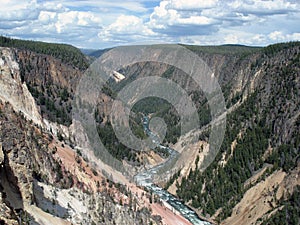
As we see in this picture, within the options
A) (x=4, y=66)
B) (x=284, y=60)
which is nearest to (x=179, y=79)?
(x=284, y=60)

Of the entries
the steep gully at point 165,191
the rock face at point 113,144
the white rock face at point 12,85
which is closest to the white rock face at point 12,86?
the white rock face at point 12,85

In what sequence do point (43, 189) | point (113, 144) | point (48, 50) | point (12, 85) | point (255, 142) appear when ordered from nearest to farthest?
point (43, 189)
point (12, 85)
point (255, 142)
point (113, 144)
point (48, 50)

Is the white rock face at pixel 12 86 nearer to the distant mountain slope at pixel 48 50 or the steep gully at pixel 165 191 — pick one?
the steep gully at pixel 165 191

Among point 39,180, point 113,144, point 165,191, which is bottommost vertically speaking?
point 165,191

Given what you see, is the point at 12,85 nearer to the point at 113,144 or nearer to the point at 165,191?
the point at 165,191

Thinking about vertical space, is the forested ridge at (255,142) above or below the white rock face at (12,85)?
below

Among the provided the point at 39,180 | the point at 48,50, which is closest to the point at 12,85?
the point at 39,180

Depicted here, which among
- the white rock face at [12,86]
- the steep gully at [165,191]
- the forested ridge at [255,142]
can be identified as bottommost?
the steep gully at [165,191]

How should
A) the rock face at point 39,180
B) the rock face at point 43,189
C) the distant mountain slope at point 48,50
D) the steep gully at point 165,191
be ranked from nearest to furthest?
the rock face at point 43,189
the rock face at point 39,180
the steep gully at point 165,191
the distant mountain slope at point 48,50

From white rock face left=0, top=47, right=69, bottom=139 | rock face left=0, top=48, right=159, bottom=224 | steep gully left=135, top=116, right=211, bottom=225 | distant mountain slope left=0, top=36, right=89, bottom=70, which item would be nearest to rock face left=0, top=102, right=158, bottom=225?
rock face left=0, top=48, right=159, bottom=224

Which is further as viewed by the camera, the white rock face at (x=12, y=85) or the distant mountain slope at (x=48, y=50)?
the distant mountain slope at (x=48, y=50)

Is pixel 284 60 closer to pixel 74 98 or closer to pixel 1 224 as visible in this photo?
pixel 74 98

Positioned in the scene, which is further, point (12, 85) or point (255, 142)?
point (255, 142)
